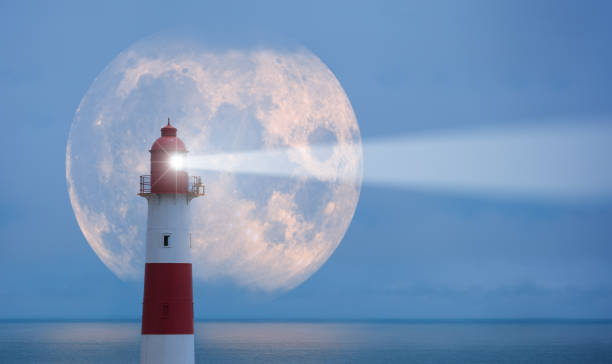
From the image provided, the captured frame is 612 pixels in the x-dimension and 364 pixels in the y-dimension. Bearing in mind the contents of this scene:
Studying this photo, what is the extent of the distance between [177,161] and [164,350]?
24.4 feet

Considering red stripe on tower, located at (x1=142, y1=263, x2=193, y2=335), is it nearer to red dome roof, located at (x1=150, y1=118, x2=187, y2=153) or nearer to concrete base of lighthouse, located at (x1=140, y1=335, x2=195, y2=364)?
concrete base of lighthouse, located at (x1=140, y1=335, x2=195, y2=364)

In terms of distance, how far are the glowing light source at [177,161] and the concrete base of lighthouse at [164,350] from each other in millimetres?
6681

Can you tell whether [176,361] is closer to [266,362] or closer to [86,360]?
[266,362]

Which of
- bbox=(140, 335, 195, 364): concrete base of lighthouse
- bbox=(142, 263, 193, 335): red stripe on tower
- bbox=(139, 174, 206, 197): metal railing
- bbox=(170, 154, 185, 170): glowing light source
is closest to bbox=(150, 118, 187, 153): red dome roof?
bbox=(170, 154, 185, 170): glowing light source

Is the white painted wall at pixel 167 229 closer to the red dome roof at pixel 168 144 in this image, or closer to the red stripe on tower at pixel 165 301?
the red stripe on tower at pixel 165 301

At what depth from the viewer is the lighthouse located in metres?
30.9

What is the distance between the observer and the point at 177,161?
104ft

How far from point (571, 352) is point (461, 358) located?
33.4m

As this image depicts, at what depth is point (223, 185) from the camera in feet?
160

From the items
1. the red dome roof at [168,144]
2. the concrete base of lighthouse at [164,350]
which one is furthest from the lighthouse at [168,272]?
the red dome roof at [168,144]

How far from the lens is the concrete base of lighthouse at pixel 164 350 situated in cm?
3077

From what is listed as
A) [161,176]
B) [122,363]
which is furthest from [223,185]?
[122,363]

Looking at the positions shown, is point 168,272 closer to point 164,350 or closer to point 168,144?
point 164,350

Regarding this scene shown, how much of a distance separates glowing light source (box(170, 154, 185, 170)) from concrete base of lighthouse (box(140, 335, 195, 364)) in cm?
668
